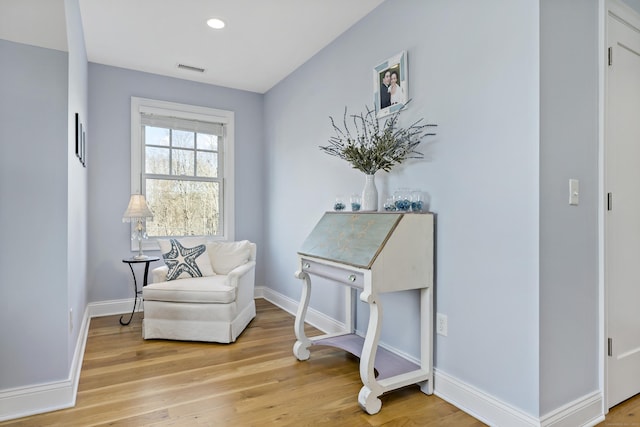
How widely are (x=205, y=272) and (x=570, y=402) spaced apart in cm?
291

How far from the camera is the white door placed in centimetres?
195

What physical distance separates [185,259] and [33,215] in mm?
1601

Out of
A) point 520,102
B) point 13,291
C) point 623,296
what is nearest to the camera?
point 520,102

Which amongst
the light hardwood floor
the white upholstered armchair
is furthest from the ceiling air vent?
the light hardwood floor

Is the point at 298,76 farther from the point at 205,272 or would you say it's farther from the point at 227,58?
the point at 205,272

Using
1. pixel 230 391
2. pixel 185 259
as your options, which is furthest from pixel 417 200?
pixel 185 259

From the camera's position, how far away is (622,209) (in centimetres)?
201

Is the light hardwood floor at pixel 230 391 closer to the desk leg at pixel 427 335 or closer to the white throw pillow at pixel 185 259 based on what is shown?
the desk leg at pixel 427 335

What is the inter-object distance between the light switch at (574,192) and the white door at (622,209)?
0.26 metres

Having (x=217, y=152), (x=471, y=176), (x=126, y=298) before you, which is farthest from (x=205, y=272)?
(x=471, y=176)

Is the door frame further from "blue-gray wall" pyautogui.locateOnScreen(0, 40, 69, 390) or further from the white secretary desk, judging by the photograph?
"blue-gray wall" pyautogui.locateOnScreen(0, 40, 69, 390)

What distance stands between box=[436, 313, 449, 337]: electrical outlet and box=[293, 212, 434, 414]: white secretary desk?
0.06m

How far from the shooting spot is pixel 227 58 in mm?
3596

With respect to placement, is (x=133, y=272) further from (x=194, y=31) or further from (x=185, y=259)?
(x=194, y=31)
